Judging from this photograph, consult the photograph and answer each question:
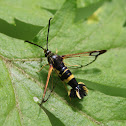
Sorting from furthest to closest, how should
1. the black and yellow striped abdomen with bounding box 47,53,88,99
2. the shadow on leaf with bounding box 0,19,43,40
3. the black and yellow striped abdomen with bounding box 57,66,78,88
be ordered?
the shadow on leaf with bounding box 0,19,43,40
the black and yellow striped abdomen with bounding box 57,66,78,88
the black and yellow striped abdomen with bounding box 47,53,88,99

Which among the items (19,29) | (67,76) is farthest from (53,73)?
(19,29)

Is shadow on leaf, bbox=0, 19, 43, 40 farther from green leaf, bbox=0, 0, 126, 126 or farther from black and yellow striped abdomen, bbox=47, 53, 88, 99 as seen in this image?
black and yellow striped abdomen, bbox=47, 53, 88, 99

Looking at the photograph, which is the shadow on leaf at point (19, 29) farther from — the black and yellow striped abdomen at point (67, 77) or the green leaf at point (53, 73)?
the black and yellow striped abdomen at point (67, 77)

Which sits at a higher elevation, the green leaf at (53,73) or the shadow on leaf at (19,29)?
the shadow on leaf at (19,29)

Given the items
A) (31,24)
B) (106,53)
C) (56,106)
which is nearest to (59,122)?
(56,106)

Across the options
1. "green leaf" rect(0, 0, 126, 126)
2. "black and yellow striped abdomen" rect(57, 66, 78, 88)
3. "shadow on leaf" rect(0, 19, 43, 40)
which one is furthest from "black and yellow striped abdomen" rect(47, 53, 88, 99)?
"shadow on leaf" rect(0, 19, 43, 40)

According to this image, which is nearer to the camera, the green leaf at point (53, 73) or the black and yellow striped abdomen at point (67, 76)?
the green leaf at point (53, 73)

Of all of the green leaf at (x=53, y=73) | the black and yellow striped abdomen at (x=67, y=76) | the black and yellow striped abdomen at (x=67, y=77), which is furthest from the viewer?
the black and yellow striped abdomen at (x=67, y=76)

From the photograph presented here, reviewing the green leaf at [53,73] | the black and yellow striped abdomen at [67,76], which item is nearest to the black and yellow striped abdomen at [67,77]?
the black and yellow striped abdomen at [67,76]

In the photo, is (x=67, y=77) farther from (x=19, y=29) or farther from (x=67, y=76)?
(x=19, y=29)
